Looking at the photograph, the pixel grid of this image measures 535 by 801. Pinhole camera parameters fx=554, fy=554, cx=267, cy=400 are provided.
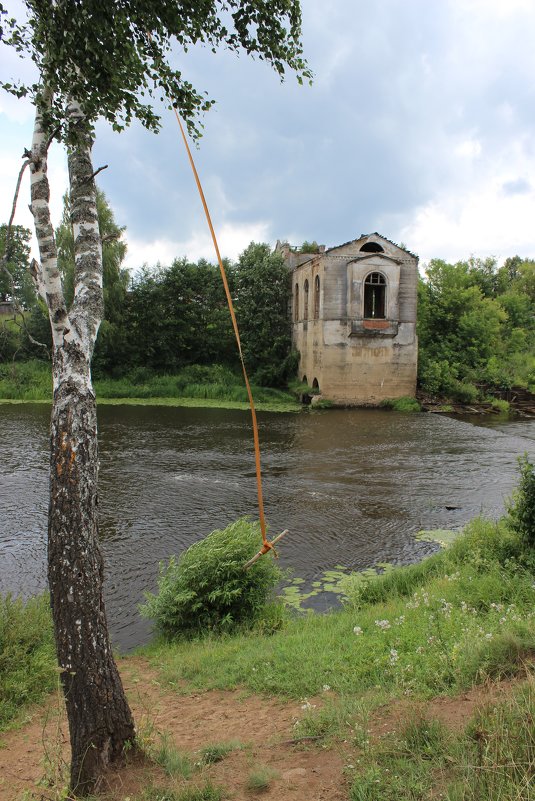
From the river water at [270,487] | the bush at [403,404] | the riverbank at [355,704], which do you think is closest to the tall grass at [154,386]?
the bush at [403,404]

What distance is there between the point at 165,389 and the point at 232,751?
29917mm

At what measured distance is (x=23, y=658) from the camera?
589 centimetres

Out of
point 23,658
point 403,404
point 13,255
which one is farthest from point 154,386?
point 13,255

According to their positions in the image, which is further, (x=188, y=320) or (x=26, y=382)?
(x=188, y=320)

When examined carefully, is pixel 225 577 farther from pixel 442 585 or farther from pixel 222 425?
pixel 222 425

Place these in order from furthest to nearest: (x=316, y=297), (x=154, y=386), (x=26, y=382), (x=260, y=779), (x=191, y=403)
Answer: (x=154, y=386)
(x=26, y=382)
(x=191, y=403)
(x=316, y=297)
(x=260, y=779)

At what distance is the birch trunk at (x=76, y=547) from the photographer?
152 inches

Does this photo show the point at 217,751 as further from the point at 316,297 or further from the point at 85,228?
the point at 316,297

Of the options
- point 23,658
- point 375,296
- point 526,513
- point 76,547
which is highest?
point 375,296

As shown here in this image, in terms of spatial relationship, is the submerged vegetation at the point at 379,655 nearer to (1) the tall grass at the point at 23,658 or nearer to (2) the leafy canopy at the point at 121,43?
(1) the tall grass at the point at 23,658

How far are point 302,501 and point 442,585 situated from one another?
6383mm

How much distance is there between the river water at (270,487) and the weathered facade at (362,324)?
4.94 m

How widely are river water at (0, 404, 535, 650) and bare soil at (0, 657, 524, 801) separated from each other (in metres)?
2.26

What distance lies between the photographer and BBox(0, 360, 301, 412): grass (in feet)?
101
